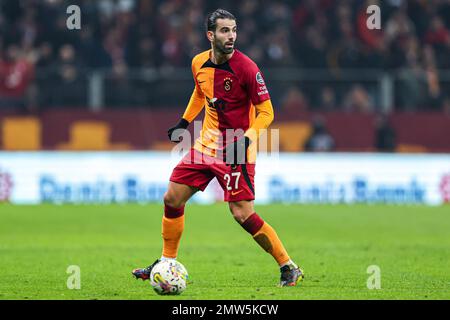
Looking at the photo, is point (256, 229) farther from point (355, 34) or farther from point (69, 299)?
point (355, 34)

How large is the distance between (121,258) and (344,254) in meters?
2.80

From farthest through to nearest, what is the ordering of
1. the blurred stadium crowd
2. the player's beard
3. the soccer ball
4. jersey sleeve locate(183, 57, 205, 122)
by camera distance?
the blurred stadium crowd → jersey sleeve locate(183, 57, 205, 122) → the player's beard → the soccer ball

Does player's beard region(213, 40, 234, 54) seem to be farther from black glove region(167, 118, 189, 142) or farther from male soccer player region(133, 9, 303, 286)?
black glove region(167, 118, 189, 142)

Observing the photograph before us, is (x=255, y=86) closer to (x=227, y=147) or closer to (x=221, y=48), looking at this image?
(x=221, y=48)

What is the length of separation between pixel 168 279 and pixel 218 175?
3.83ft

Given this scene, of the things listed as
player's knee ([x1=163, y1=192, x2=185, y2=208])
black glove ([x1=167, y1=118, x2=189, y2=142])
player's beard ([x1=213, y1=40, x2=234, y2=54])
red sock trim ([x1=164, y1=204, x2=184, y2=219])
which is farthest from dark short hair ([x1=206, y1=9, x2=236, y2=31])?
red sock trim ([x1=164, y1=204, x2=184, y2=219])

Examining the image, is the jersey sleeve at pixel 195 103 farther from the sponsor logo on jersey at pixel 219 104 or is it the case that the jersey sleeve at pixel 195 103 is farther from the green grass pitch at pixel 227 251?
the green grass pitch at pixel 227 251

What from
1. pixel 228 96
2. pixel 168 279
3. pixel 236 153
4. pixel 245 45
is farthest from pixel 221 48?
pixel 245 45

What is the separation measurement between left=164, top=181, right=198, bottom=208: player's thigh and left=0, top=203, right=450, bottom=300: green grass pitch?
0.82 meters

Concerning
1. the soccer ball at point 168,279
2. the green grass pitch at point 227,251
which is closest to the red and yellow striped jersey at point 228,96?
the soccer ball at point 168,279

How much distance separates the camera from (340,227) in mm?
16453

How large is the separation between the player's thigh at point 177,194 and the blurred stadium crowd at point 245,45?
11.8 metres

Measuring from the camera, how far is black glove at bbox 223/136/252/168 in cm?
941

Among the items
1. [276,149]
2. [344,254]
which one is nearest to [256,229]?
[344,254]
